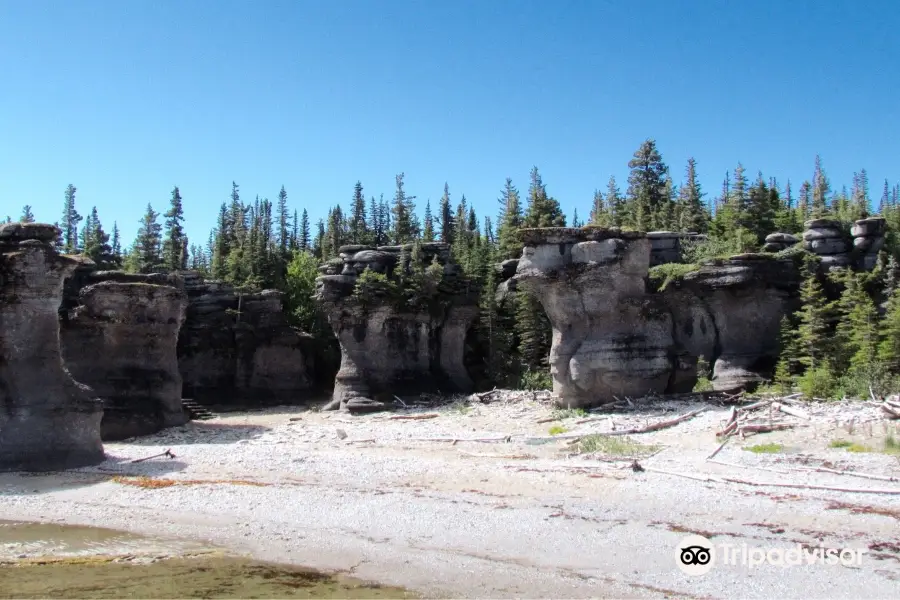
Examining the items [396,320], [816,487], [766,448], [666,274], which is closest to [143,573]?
[816,487]

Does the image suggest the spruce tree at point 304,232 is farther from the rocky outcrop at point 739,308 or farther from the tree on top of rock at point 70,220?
the rocky outcrop at point 739,308

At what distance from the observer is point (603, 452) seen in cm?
2058

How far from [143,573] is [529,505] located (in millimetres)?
7252

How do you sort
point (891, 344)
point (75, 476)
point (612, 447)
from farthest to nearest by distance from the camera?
point (891, 344)
point (612, 447)
point (75, 476)

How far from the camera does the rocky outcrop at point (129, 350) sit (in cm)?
3059

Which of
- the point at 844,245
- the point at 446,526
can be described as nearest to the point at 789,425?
the point at 446,526

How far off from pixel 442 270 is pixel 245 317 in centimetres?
1339

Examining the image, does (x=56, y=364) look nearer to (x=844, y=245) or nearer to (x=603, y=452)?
(x=603, y=452)

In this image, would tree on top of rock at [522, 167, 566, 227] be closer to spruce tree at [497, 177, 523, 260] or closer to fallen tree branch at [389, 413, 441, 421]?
spruce tree at [497, 177, 523, 260]

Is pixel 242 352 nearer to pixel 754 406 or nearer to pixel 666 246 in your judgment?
pixel 666 246

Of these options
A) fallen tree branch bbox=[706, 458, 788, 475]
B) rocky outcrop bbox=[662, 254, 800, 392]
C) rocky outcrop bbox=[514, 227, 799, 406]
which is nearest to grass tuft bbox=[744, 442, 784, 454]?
fallen tree branch bbox=[706, 458, 788, 475]

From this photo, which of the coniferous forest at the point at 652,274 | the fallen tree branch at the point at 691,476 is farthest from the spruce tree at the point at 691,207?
the fallen tree branch at the point at 691,476

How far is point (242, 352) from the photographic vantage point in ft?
150

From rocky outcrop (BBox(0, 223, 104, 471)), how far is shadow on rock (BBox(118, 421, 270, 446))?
5.32 metres
